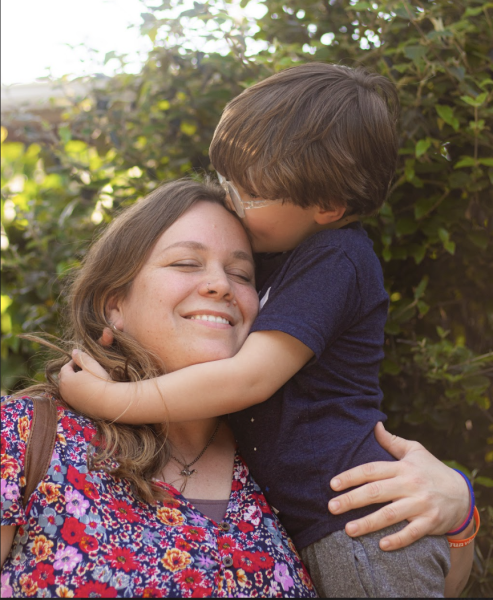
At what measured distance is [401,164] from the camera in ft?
8.61

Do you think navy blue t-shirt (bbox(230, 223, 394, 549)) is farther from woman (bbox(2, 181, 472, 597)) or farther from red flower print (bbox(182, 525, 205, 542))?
red flower print (bbox(182, 525, 205, 542))

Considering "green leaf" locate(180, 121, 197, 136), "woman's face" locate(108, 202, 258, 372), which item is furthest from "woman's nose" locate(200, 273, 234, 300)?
"green leaf" locate(180, 121, 197, 136)

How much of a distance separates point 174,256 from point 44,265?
163cm

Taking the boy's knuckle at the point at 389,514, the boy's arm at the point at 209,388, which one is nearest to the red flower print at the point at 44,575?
the boy's arm at the point at 209,388

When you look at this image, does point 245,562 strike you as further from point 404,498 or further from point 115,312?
point 115,312

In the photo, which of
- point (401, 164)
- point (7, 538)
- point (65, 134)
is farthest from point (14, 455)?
point (65, 134)

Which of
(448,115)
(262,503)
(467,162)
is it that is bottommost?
(262,503)

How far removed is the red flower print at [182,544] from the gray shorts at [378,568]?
40 cm

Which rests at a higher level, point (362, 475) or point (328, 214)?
point (328, 214)

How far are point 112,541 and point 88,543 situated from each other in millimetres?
60

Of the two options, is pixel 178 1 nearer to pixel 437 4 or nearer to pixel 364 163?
pixel 437 4

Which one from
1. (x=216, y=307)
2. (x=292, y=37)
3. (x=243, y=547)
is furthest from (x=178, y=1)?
(x=243, y=547)

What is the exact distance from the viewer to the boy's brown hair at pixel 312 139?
78.0 inches

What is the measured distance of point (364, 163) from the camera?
2059mm
